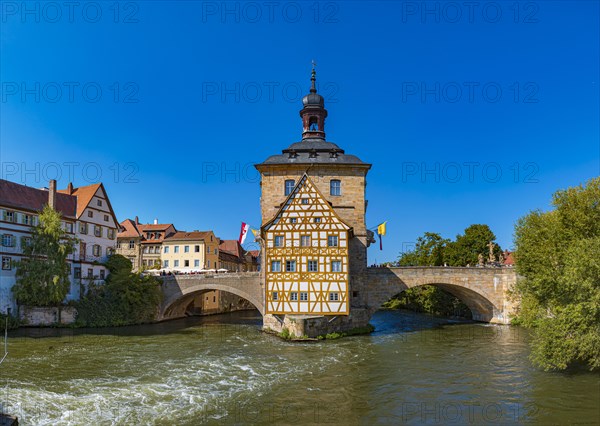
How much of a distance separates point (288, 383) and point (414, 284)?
20.6 metres

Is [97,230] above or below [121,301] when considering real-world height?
above

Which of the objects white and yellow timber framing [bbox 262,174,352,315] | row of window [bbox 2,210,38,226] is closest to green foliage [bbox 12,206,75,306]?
row of window [bbox 2,210,38,226]

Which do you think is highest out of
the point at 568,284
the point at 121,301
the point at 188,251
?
the point at 188,251

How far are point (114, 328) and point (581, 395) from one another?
3293 centimetres

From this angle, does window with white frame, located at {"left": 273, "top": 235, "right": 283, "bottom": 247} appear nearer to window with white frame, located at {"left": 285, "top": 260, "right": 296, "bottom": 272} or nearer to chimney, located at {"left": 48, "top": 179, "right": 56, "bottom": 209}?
window with white frame, located at {"left": 285, "top": 260, "right": 296, "bottom": 272}

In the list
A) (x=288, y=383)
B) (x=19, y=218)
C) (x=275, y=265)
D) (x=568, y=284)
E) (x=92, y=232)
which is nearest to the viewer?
(x=568, y=284)

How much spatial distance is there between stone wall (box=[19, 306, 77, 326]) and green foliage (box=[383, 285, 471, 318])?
35129 mm

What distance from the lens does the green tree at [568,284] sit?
16656mm

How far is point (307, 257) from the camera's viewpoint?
103 ft

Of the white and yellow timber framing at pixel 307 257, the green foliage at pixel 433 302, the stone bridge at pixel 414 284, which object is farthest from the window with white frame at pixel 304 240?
the green foliage at pixel 433 302

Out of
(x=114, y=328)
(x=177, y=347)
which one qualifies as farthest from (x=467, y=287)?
(x=114, y=328)

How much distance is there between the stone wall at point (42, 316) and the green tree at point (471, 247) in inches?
1603

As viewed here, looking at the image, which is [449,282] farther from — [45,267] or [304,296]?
[45,267]

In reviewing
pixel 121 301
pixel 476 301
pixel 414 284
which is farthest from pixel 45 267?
pixel 476 301
